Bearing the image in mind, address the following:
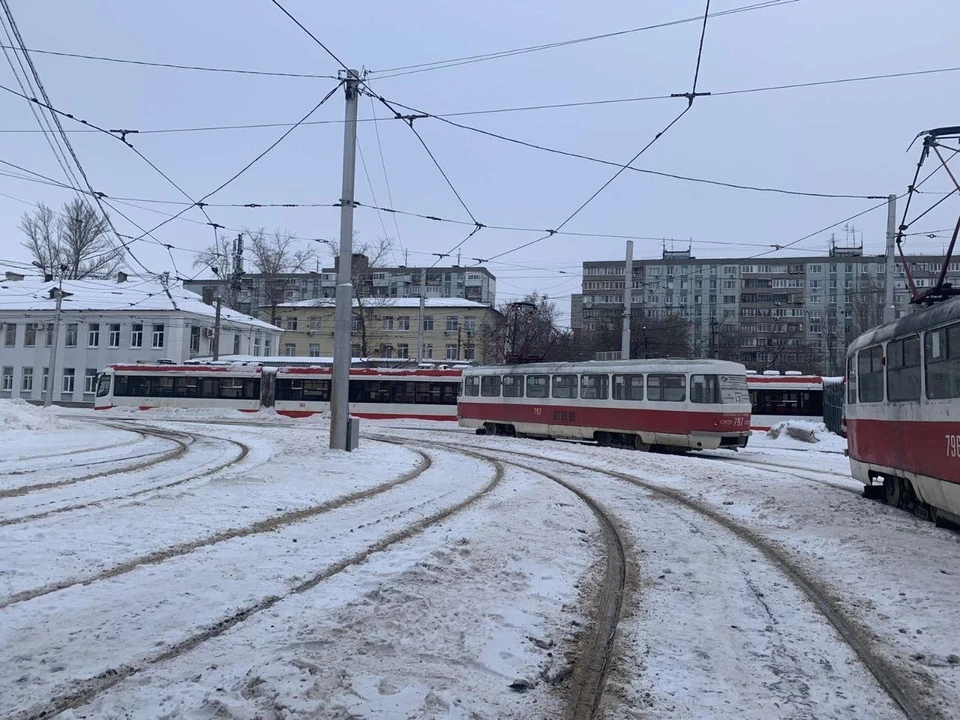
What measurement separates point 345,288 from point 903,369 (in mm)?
11247

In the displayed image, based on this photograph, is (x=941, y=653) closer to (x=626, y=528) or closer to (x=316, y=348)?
(x=626, y=528)

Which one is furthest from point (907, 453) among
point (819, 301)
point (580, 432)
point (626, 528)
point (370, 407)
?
point (819, 301)

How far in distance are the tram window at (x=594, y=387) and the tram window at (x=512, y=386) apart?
345cm

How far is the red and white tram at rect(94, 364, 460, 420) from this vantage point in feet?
122

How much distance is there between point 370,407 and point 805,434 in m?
19.1

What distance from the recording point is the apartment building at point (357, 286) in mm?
61031

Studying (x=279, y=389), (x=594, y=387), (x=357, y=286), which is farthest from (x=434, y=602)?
(x=357, y=286)

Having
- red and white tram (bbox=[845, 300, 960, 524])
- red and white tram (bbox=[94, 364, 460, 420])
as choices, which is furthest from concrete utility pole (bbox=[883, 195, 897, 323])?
red and white tram (bbox=[94, 364, 460, 420])

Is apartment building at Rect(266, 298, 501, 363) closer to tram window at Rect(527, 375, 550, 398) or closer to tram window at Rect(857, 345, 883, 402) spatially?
tram window at Rect(527, 375, 550, 398)

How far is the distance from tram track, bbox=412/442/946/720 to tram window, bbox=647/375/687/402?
1127 cm

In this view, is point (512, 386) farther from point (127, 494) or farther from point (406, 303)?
point (406, 303)

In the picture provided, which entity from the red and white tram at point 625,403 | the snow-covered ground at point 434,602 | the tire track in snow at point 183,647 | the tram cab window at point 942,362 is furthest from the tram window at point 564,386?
the tire track in snow at point 183,647

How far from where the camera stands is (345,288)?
1756 centimetres

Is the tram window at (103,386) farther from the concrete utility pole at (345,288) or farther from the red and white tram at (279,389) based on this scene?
the concrete utility pole at (345,288)
